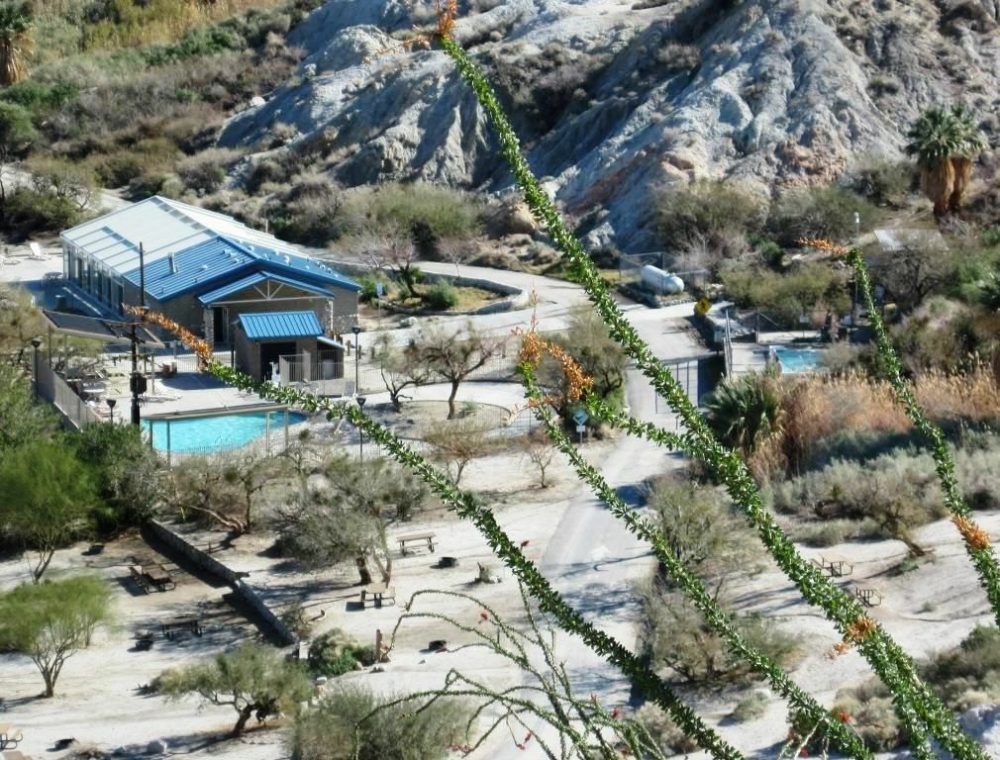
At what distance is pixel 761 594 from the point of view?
1000 inches

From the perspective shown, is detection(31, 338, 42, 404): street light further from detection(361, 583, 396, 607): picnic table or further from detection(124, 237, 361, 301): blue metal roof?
detection(361, 583, 396, 607): picnic table

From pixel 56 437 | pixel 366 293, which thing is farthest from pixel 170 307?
pixel 56 437

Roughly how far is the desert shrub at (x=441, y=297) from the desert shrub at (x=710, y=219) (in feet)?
25.2

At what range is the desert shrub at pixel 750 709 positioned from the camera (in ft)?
68.4

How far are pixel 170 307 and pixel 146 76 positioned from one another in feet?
140

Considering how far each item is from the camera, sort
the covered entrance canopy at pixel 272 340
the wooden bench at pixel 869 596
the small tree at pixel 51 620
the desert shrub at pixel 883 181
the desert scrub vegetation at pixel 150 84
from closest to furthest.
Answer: the small tree at pixel 51 620, the wooden bench at pixel 869 596, the covered entrance canopy at pixel 272 340, the desert shrub at pixel 883 181, the desert scrub vegetation at pixel 150 84

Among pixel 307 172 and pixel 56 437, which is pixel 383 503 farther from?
pixel 307 172

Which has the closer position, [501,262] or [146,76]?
[501,262]

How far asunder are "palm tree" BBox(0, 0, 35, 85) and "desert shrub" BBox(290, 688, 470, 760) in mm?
69809

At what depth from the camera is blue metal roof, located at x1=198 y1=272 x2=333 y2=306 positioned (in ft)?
153

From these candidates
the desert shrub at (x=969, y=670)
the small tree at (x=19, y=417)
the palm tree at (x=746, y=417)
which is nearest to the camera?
the desert shrub at (x=969, y=670)

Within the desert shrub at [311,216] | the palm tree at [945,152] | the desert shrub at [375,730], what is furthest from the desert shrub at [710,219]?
the desert shrub at [375,730]

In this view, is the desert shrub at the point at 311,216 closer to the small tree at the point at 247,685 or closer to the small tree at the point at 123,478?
the small tree at the point at 123,478

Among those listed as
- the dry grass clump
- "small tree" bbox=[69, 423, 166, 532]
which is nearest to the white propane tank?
the dry grass clump
